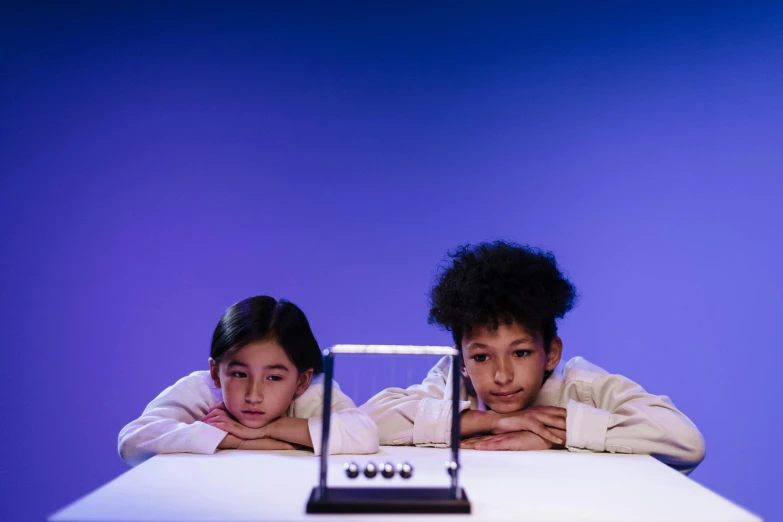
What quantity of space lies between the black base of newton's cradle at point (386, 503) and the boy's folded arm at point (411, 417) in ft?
1.64

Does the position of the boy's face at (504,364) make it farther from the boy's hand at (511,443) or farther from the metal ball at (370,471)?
the metal ball at (370,471)

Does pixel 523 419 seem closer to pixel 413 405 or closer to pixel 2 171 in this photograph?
pixel 413 405

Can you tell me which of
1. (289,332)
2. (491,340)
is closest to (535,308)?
(491,340)

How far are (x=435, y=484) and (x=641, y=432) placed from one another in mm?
519

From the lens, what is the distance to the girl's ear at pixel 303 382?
1.46 m

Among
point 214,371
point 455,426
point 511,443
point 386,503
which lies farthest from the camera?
point 214,371

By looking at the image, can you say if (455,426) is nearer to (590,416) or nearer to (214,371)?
(590,416)

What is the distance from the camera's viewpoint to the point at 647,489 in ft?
3.18

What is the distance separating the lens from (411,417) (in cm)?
141

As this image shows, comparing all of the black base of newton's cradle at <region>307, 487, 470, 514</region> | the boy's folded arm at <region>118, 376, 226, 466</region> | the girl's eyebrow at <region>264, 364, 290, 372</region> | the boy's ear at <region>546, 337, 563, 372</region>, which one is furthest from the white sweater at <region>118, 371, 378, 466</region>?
the boy's ear at <region>546, 337, 563, 372</region>

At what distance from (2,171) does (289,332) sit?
3.92 ft

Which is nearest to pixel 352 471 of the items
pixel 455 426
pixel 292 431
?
pixel 455 426

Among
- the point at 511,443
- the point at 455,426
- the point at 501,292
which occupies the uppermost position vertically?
the point at 501,292

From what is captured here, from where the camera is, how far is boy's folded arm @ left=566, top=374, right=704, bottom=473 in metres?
1.28
